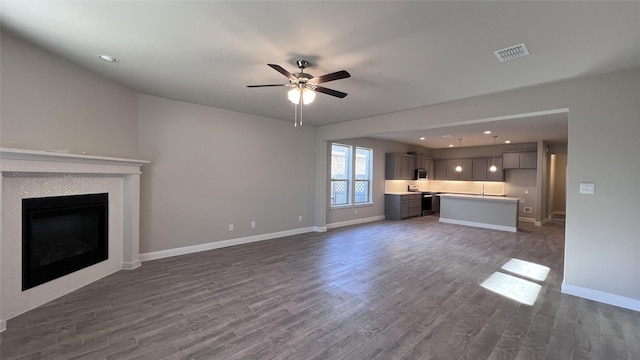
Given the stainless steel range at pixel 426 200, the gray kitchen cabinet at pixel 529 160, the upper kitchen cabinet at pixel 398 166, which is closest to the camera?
the gray kitchen cabinet at pixel 529 160

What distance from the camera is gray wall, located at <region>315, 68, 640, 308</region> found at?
9.78ft

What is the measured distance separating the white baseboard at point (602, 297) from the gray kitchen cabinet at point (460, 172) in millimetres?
6964

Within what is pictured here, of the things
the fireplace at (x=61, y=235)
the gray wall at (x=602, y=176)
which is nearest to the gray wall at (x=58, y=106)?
the fireplace at (x=61, y=235)

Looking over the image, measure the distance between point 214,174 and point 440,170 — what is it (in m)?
8.74

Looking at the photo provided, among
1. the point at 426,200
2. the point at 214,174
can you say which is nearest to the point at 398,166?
the point at 426,200

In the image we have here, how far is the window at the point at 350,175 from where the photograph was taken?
7.60 metres

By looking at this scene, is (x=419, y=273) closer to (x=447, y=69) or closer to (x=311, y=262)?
(x=311, y=262)

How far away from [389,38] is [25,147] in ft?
12.6

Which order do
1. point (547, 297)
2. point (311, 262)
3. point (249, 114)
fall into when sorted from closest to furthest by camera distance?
point (547, 297) < point (311, 262) < point (249, 114)

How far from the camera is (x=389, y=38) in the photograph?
2.46 m

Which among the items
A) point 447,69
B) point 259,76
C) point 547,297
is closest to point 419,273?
point 547,297

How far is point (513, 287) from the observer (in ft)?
11.5

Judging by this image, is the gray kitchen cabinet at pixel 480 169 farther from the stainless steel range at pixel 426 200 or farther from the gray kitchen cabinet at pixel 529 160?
the stainless steel range at pixel 426 200

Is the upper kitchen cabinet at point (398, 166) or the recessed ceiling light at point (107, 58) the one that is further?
Answer: the upper kitchen cabinet at point (398, 166)
